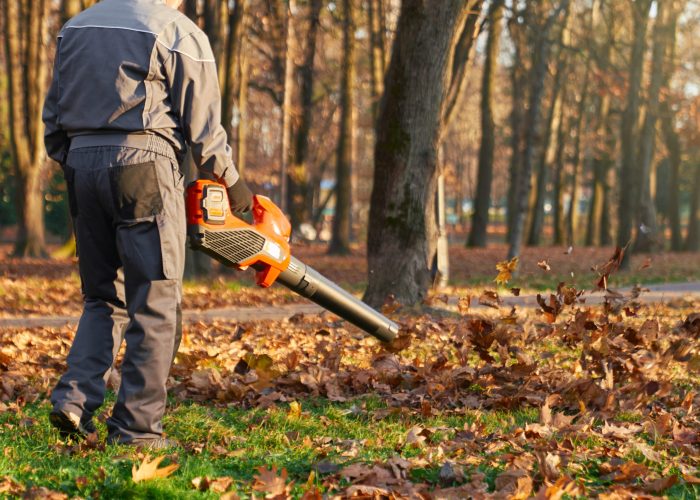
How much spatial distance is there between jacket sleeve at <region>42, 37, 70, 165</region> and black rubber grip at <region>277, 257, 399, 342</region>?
1237mm

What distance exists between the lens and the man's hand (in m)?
4.43

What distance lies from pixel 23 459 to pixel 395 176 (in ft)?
21.1

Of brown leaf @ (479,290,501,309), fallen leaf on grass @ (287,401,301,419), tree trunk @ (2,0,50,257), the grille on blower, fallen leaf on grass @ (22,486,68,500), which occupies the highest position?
tree trunk @ (2,0,50,257)

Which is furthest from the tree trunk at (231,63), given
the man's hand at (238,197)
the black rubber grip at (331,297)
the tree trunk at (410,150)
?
the man's hand at (238,197)

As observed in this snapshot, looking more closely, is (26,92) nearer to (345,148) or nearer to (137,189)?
(345,148)

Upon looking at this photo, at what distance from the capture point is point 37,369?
657 centimetres

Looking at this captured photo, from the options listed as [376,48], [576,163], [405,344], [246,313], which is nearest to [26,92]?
[376,48]

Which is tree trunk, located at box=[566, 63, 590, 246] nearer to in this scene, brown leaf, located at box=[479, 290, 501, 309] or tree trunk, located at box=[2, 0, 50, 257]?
tree trunk, located at box=[2, 0, 50, 257]

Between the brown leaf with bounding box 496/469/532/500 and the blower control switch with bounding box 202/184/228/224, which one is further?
the blower control switch with bounding box 202/184/228/224

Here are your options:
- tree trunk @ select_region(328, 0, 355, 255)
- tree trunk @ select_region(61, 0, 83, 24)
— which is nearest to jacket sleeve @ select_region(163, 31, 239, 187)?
tree trunk @ select_region(61, 0, 83, 24)

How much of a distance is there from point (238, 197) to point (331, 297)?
85 cm

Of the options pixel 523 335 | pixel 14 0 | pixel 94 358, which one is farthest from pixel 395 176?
pixel 14 0

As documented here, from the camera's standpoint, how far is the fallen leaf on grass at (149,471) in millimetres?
3645

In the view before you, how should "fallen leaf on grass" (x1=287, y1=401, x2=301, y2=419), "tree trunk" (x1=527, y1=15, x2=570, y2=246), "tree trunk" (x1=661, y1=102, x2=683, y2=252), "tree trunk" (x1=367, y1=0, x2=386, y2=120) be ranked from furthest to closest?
"tree trunk" (x1=661, y1=102, x2=683, y2=252) → "tree trunk" (x1=527, y1=15, x2=570, y2=246) → "tree trunk" (x1=367, y1=0, x2=386, y2=120) → "fallen leaf on grass" (x1=287, y1=401, x2=301, y2=419)
